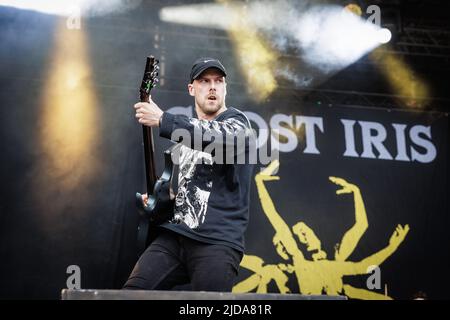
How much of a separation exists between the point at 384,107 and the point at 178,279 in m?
4.31

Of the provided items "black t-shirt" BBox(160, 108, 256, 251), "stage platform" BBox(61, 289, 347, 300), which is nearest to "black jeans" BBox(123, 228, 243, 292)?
"black t-shirt" BBox(160, 108, 256, 251)

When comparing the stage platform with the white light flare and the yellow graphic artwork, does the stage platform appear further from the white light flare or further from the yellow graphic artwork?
the white light flare

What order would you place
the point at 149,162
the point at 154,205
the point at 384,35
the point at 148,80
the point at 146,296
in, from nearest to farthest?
the point at 146,296 → the point at 154,205 → the point at 148,80 → the point at 149,162 → the point at 384,35

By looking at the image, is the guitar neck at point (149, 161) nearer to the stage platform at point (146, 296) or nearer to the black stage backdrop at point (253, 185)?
the stage platform at point (146, 296)

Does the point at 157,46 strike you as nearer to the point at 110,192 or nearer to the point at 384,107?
the point at 110,192

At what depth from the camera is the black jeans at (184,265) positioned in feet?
7.23

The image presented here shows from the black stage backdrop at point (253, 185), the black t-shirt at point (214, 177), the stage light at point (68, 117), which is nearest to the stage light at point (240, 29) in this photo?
the black stage backdrop at point (253, 185)

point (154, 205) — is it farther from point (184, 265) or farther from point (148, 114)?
point (148, 114)

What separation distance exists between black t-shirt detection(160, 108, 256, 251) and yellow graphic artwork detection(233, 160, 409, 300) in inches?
104

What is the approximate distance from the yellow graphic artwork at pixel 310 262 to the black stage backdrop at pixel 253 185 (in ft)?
0.04

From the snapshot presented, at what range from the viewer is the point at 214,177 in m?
2.39

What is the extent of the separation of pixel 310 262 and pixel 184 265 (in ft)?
9.43

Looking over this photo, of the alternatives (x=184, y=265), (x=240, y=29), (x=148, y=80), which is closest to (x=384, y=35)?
(x=240, y=29)
